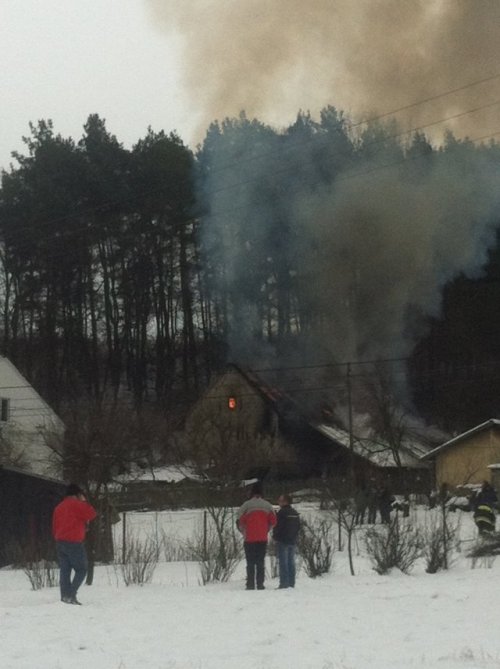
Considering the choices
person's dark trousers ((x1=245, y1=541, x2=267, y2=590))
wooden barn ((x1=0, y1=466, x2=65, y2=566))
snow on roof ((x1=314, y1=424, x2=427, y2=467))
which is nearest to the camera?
person's dark trousers ((x1=245, y1=541, x2=267, y2=590))

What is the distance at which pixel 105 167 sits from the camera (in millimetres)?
59406

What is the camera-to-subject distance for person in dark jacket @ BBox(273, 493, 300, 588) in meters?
18.1

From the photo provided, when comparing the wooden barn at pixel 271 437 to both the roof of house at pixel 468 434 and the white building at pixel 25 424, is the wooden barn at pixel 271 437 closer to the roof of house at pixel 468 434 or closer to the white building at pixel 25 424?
the roof of house at pixel 468 434

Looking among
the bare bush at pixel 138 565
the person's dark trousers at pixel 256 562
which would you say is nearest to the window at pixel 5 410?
the bare bush at pixel 138 565

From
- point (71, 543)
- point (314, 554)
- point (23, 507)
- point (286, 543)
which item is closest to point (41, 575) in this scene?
point (71, 543)

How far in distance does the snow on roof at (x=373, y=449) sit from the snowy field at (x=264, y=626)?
34.9m

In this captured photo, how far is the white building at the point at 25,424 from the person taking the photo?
5281cm

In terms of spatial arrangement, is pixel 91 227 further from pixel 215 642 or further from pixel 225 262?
pixel 215 642

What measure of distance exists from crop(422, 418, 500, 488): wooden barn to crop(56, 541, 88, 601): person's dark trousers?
36.4 meters

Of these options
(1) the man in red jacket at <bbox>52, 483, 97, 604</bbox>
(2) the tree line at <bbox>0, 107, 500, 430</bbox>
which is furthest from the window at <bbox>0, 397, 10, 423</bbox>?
(1) the man in red jacket at <bbox>52, 483, 97, 604</bbox>

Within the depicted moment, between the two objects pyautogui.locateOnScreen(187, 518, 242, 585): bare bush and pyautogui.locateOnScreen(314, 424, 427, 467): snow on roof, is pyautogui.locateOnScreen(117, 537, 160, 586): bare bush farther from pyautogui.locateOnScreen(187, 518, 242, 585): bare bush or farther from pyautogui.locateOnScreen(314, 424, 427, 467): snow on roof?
pyautogui.locateOnScreen(314, 424, 427, 467): snow on roof

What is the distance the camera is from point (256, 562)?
58.3 feet

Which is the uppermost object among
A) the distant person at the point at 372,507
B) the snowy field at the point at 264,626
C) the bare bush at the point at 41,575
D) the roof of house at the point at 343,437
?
the roof of house at the point at 343,437

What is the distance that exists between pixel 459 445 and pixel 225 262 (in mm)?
15237
